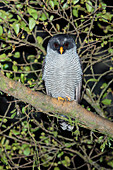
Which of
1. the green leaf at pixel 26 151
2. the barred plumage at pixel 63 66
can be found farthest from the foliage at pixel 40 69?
the barred plumage at pixel 63 66

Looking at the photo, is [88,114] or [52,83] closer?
[88,114]

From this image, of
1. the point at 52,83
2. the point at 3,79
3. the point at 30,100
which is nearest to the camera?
the point at 3,79

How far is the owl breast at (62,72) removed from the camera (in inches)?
109

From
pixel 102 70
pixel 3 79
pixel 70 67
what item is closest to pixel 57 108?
pixel 3 79

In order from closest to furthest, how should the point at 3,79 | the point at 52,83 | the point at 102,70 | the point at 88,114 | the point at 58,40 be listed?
the point at 3,79
the point at 88,114
the point at 58,40
the point at 52,83
the point at 102,70

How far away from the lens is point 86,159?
3.07 meters

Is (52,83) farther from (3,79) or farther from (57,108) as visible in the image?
(3,79)

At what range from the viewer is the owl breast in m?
2.78

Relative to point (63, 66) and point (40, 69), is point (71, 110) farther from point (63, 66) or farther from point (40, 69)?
point (40, 69)

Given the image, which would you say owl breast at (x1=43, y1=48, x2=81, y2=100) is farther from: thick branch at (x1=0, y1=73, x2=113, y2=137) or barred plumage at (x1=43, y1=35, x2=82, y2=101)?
thick branch at (x1=0, y1=73, x2=113, y2=137)

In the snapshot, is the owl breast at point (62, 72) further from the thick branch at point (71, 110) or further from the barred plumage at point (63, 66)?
the thick branch at point (71, 110)

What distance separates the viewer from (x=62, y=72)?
2.79 m

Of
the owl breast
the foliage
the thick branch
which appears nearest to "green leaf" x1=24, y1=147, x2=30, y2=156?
the foliage

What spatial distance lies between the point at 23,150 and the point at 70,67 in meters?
1.27
